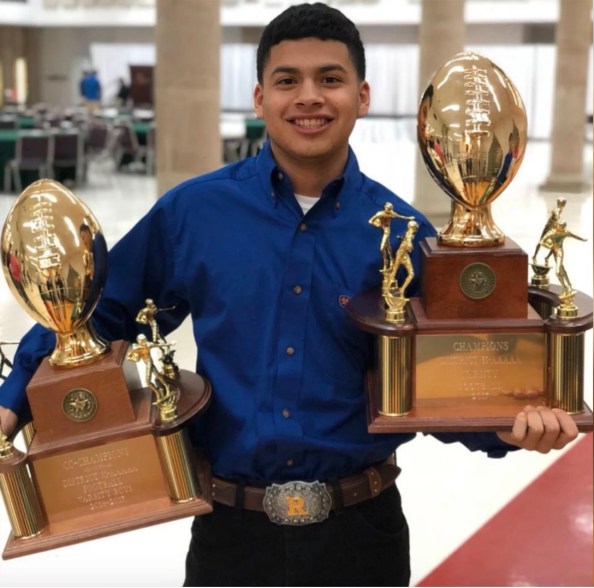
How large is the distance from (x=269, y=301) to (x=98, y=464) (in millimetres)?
481

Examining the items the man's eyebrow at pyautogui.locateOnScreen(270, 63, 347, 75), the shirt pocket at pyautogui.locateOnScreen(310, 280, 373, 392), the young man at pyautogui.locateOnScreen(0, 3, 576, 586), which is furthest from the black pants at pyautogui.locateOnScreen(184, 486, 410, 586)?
the man's eyebrow at pyautogui.locateOnScreen(270, 63, 347, 75)

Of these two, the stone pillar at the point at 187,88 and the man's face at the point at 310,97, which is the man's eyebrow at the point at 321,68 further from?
the stone pillar at the point at 187,88

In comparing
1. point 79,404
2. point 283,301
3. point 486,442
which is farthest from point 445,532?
point 79,404

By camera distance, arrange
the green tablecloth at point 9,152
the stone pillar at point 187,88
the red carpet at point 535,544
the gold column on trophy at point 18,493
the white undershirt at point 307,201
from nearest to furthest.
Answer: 1. the gold column on trophy at point 18,493
2. the white undershirt at point 307,201
3. the red carpet at point 535,544
4. the stone pillar at point 187,88
5. the green tablecloth at point 9,152

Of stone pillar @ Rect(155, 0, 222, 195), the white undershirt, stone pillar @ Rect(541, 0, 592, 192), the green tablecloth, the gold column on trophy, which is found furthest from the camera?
stone pillar @ Rect(541, 0, 592, 192)

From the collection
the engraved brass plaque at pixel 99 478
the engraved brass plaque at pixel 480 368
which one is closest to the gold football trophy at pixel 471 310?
the engraved brass plaque at pixel 480 368

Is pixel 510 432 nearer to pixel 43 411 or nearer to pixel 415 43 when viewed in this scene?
pixel 43 411

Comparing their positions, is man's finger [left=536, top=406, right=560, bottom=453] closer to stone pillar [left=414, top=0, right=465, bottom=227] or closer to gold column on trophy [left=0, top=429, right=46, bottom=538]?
gold column on trophy [left=0, top=429, right=46, bottom=538]

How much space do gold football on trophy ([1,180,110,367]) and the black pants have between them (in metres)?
0.54

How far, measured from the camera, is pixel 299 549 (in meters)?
1.96

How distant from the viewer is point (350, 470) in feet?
6.47

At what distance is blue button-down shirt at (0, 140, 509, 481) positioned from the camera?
6.11 feet

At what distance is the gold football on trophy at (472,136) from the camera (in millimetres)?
1761

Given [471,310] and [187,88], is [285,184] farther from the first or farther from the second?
[187,88]
